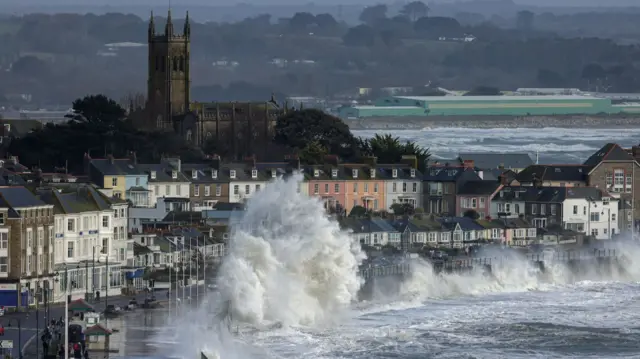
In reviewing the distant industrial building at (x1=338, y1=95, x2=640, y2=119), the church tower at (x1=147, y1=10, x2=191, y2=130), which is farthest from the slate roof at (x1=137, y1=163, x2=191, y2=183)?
the distant industrial building at (x1=338, y1=95, x2=640, y2=119)

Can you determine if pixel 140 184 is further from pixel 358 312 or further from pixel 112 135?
pixel 358 312

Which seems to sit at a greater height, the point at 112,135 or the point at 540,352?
the point at 112,135

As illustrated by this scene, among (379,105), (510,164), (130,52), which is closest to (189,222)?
(510,164)

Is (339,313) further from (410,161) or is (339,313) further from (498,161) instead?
(498,161)

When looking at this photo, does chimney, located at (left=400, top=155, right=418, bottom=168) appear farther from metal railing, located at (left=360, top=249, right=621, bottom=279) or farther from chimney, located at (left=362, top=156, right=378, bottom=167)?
metal railing, located at (left=360, top=249, right=621, bottom=279)

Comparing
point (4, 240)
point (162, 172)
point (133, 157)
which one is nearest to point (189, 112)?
point (133, 157)
